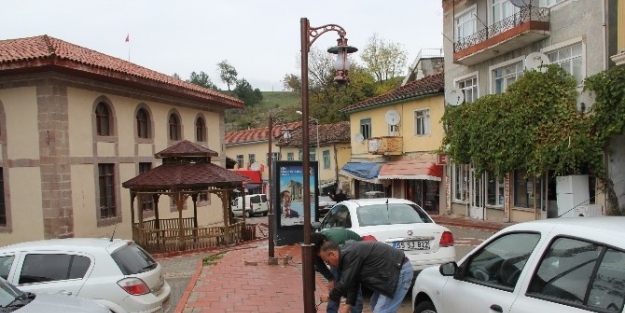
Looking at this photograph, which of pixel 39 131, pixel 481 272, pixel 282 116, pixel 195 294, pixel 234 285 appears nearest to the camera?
pixel 481 272

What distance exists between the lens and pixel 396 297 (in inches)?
193

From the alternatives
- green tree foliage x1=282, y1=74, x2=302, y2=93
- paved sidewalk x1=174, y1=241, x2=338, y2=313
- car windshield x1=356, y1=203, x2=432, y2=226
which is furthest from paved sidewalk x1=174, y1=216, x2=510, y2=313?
green tree foliage x1=282, y1=74, x2=302, y2=93

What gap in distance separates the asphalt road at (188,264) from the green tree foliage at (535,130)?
2.80 meters

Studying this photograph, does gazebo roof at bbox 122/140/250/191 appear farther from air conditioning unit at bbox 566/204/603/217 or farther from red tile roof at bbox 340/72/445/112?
red tile roof at bbox 340/72/445/112

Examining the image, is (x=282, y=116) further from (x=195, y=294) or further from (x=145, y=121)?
(x=195, y=294)

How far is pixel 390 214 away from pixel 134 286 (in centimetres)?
408

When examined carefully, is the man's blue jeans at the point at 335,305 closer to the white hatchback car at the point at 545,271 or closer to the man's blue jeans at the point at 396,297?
the man's blue jeans at the point at 396,297

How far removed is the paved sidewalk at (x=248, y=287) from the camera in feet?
24.5

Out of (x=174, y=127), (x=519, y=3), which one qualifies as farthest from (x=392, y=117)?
(x=174, y=127)

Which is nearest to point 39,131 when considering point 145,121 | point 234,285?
point 145,121

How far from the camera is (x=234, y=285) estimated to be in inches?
355

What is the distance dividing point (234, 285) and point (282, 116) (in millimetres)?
68365

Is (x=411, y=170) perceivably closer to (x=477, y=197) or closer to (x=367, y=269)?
(x=477, y=197)

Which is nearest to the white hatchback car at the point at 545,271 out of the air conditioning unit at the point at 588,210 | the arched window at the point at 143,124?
the air conditioning unit at the point at 588,210
